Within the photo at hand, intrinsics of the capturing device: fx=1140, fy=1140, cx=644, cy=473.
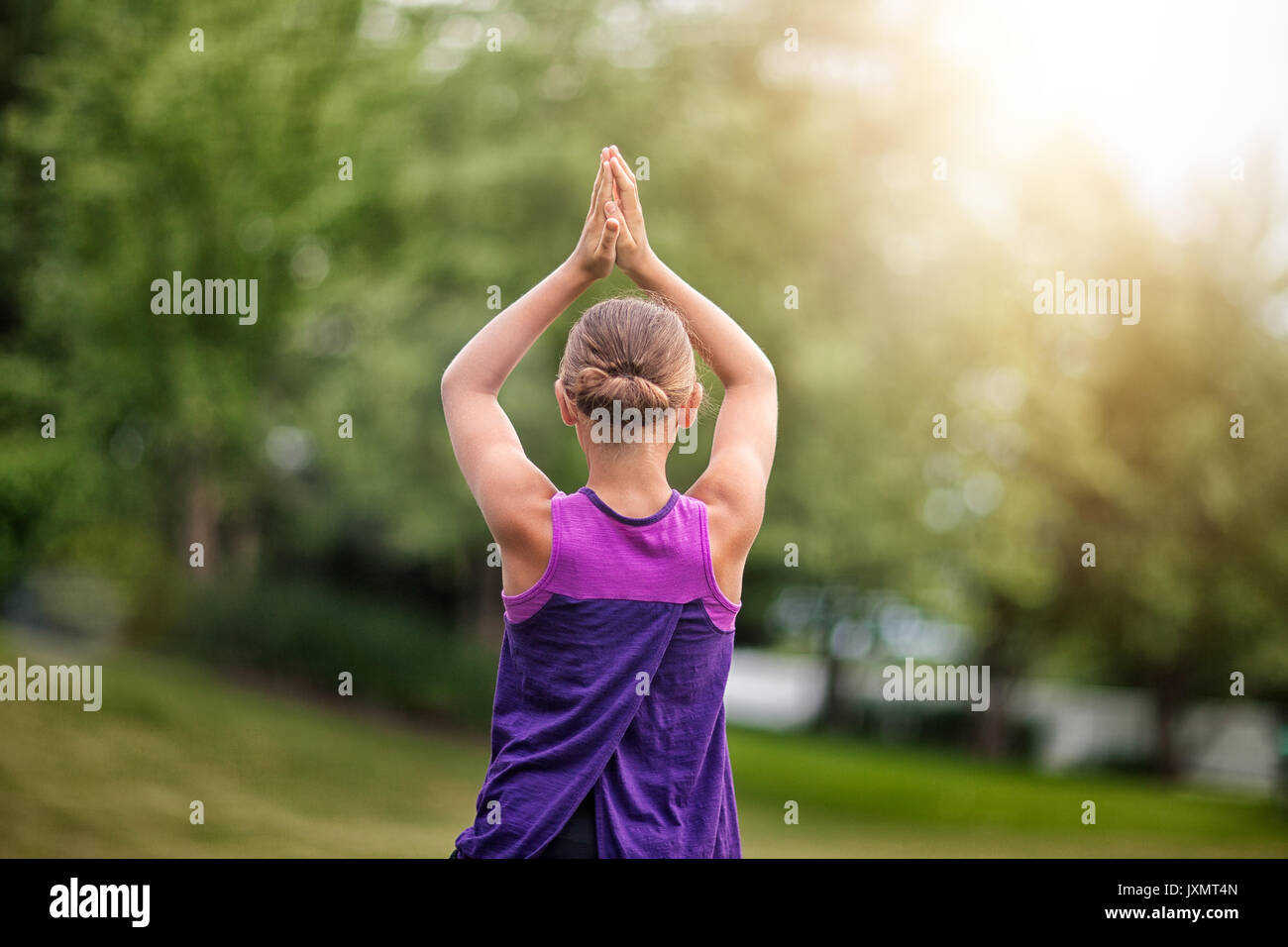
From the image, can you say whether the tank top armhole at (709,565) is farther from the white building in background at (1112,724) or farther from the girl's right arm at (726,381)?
the white building in background at (1112,724)

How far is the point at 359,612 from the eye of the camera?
69.4 ft

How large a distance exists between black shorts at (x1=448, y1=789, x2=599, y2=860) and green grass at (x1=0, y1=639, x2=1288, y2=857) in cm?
1275

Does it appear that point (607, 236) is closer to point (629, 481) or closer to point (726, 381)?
point (726, 381)

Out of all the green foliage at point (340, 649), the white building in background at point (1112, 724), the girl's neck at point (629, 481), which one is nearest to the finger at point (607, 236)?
the girl's neck at point (629, 481)

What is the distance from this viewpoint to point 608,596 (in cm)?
227

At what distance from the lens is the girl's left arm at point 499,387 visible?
225 centimetres

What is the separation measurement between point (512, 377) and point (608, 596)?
1569 centimetres

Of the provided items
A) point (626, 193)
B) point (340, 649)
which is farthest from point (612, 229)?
point (340, 649)

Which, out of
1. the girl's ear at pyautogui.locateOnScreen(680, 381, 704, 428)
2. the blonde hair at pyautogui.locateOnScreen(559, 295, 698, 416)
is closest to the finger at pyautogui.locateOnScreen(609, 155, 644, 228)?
the blonde hair at pyautogui.locateOnScreen(559, 295, 698, 416)

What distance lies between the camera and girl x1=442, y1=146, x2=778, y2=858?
2.27 m

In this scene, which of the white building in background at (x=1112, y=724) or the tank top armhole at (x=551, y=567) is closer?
the tank top armhole at (x=551, y=567)

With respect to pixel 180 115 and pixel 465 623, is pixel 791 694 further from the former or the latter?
pixel 180 115

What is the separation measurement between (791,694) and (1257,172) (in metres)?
27.5
